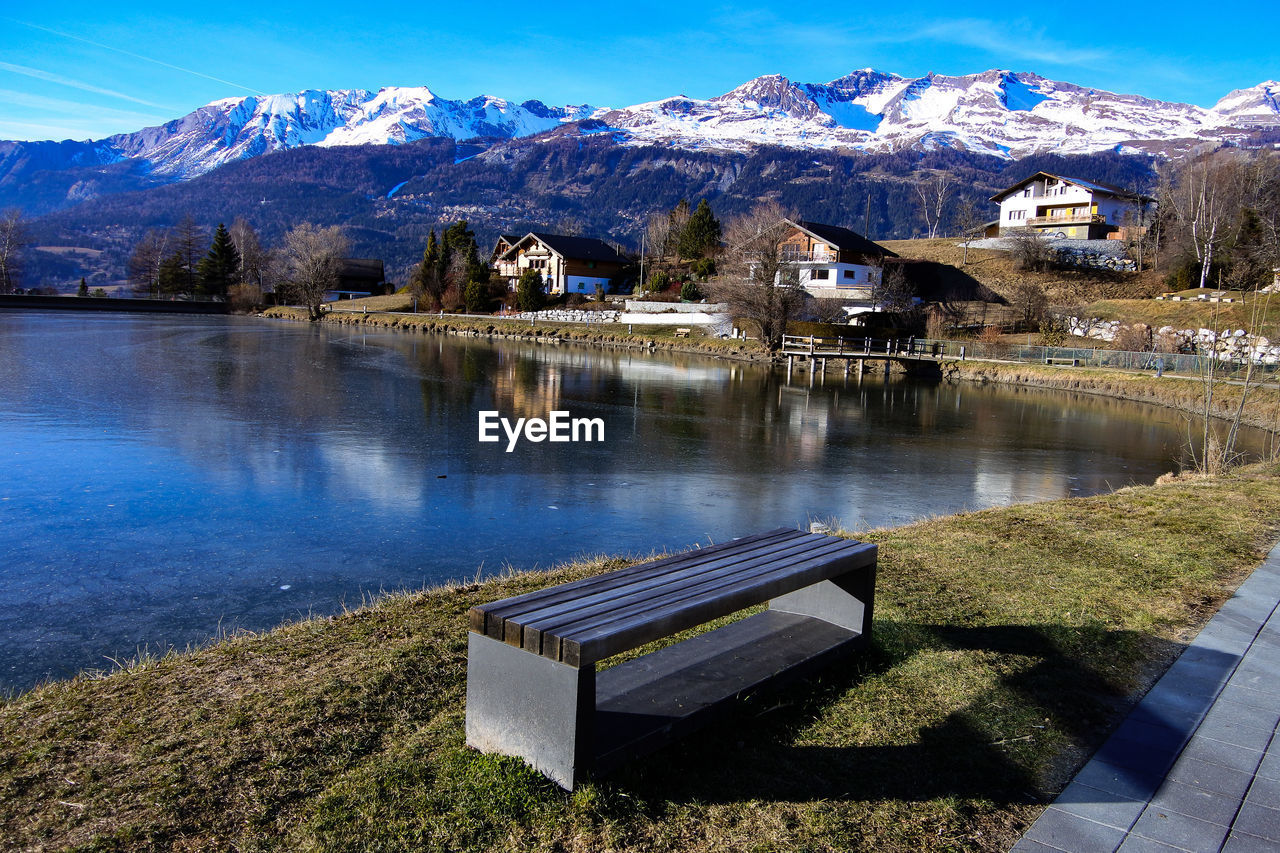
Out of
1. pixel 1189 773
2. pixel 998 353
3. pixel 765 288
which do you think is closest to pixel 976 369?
pixel 998 353

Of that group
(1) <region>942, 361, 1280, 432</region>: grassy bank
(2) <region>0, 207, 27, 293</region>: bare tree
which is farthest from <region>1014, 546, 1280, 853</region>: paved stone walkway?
(2) <region>0, 207, 27, 293</region>: bare tree

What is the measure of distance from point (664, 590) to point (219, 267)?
326 feet

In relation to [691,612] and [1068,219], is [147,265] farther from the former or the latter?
[691,612]

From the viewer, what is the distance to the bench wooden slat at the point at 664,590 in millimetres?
3516

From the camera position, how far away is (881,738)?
4199mm

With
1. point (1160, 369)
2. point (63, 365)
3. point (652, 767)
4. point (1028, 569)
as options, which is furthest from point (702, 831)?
point (1160, 369)

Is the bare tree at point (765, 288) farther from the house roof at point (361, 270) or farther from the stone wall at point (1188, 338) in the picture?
the house roof at point (361, 270)

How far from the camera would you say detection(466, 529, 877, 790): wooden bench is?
3.51 metres

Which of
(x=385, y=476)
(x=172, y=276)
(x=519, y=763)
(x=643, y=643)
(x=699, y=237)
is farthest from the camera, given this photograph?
(x=172, y=276)

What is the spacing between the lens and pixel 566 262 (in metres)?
79.4

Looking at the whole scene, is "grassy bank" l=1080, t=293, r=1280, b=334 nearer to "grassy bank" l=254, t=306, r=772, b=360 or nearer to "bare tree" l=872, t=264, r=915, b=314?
"bare tree" l=872, t=264, r=915, b=314

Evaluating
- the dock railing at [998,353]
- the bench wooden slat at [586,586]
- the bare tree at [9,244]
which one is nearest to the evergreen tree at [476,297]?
the dock railing at [998,353]

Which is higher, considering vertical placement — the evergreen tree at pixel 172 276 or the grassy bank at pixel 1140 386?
the evergreen tree at pixel 172 276

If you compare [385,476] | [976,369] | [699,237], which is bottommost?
[385,476]
